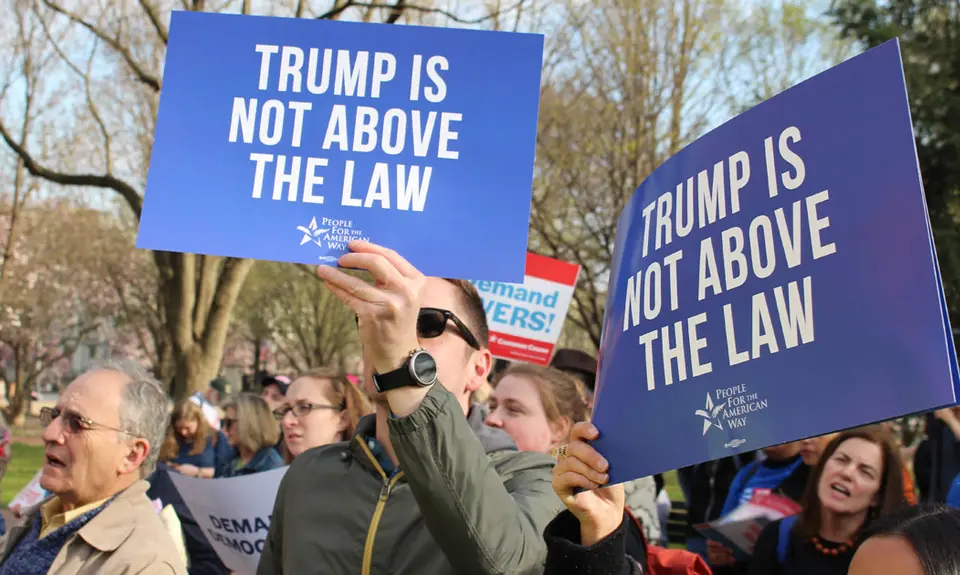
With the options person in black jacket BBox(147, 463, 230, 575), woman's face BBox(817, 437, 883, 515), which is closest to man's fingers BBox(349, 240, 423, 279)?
woman's face BBox(817, 437, 883, 515)

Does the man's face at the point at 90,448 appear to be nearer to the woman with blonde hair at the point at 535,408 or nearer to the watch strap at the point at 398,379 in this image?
the woman with blonde hair at the point at 535,408

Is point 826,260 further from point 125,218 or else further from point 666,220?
point 125,218

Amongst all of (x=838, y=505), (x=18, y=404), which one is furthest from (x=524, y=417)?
(x=18, y=404)

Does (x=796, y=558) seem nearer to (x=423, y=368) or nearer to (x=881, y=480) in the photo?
(x=881, y=480)

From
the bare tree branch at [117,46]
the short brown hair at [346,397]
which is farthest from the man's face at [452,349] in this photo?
the bare tree branch at [117,46]

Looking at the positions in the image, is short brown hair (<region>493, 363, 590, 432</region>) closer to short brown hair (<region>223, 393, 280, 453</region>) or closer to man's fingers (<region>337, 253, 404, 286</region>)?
man's fingers (<region>337, 253, 404, 286</region>)

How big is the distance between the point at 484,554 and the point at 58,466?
170 cm

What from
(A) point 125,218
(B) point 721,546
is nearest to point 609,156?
(B) point 721,546

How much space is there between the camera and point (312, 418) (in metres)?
4.81

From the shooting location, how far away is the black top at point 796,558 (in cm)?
365

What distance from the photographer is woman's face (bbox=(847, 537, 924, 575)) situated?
5.81 ft

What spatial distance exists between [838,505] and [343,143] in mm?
2564

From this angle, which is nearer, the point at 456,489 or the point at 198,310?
the point at 456,489

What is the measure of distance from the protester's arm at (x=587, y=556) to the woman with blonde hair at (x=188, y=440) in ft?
18.5
